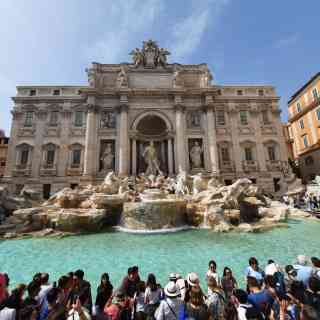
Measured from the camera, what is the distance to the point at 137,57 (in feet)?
70.3

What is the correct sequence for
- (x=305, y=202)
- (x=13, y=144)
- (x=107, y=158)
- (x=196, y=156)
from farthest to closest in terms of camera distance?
(x=196, y=156) → (x=13, y=144) → (x=107, y=158) → (x=305, y=202)

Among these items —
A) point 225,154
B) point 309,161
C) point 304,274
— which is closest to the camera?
point 304,274

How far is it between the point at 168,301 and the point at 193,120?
→ 19828mm

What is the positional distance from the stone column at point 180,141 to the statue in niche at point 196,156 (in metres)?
1.16

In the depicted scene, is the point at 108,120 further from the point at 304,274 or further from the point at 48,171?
the point at 304,274

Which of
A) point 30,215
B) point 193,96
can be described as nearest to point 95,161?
point 30,215

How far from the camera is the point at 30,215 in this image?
10.1 meters

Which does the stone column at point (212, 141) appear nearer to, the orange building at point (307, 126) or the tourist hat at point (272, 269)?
the orange building at point (307, 126)

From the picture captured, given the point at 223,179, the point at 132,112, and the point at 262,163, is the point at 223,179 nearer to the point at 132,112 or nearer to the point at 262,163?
the point at 262,163

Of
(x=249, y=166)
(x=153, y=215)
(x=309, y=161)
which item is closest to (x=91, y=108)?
(x=153, y=215)

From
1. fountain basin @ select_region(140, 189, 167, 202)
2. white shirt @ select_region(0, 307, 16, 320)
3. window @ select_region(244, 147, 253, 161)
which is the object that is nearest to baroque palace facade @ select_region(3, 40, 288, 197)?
window @ select_region(244, 147, 253, 161)

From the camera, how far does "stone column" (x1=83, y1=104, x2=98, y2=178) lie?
17984 millimetres

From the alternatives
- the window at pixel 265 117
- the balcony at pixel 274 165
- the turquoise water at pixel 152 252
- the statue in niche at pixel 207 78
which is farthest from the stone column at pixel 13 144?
the window at pixel 265 117

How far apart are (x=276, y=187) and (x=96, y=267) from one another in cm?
2011
